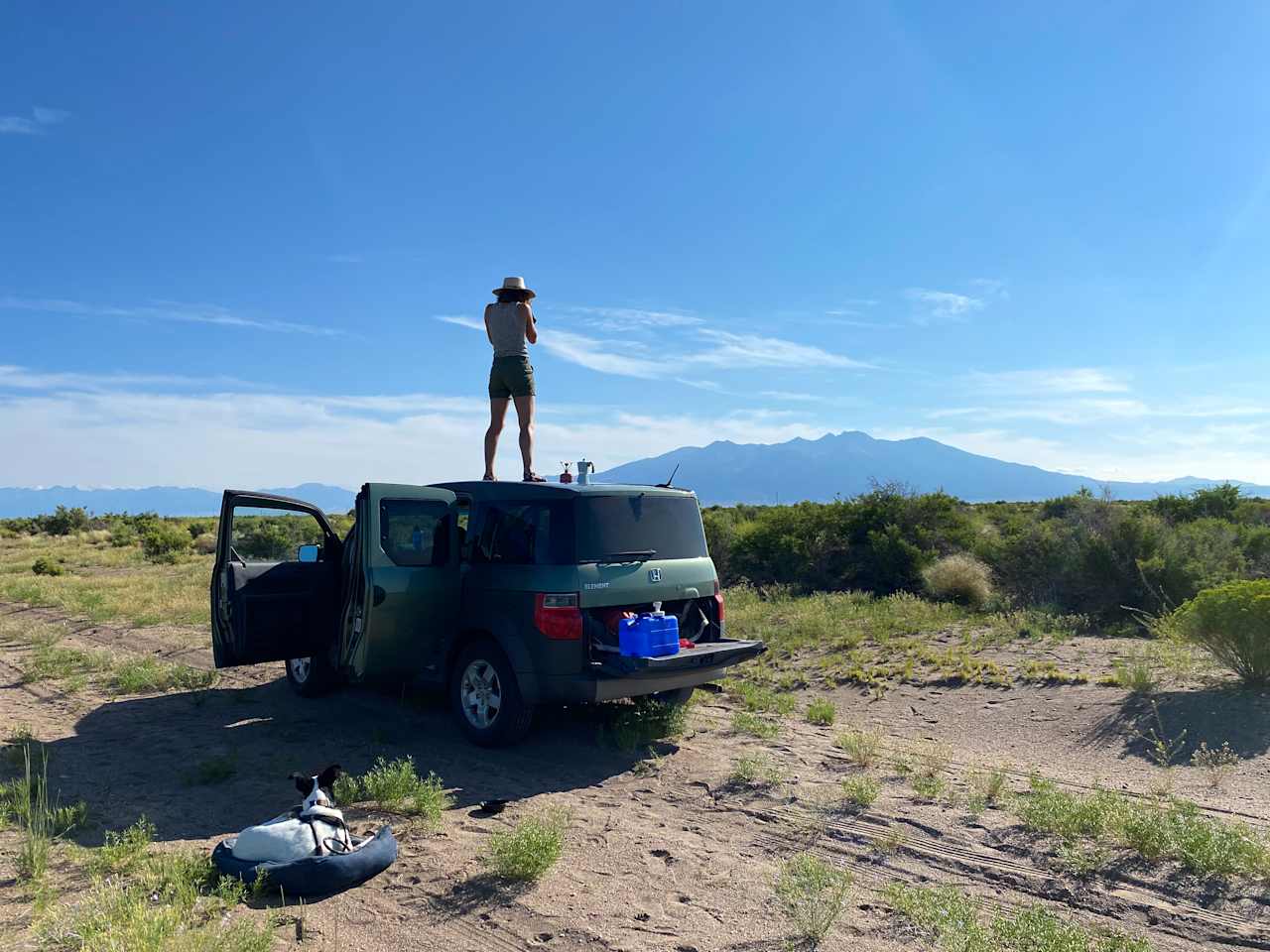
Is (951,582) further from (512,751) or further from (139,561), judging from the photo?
(139,561)

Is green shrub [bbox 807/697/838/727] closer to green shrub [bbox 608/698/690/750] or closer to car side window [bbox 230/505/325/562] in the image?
green shrub [bbox 608/698/690/750]

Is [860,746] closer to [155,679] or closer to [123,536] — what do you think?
[155,679]

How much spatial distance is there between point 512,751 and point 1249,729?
5.83 m

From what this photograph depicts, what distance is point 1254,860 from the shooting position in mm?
4430

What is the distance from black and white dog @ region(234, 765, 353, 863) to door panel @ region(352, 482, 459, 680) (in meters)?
2.03

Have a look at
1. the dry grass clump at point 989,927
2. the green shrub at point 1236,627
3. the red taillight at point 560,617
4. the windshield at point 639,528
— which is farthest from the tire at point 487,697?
the green shrub at point 1236,627

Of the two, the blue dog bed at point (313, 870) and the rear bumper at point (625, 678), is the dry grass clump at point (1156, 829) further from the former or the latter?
the blue dog bed at point (313, 870)

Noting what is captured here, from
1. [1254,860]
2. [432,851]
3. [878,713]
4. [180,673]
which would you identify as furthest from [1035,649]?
[180,673]

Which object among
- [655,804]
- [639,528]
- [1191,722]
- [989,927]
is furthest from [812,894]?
[1191,722]

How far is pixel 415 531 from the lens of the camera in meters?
7.01

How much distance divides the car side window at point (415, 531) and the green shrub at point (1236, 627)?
6895mm

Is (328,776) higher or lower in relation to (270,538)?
lower

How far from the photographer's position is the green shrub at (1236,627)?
306 inches

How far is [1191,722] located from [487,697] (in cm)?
579
